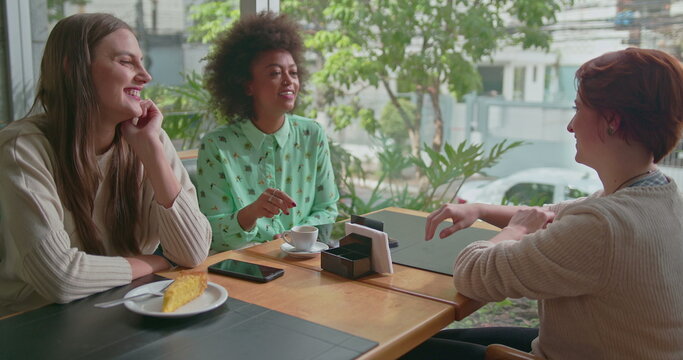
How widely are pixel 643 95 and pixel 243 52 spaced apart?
1671 mm

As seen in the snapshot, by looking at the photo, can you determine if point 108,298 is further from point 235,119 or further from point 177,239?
point 235,119

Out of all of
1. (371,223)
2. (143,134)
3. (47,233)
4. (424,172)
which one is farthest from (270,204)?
(424,172)

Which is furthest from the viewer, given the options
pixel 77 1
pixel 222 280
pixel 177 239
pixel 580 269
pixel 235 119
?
pixel 77 1

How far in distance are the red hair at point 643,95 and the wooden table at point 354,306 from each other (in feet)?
1.86

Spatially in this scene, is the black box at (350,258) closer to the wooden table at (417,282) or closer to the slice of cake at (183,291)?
the wooden table at (417,282)

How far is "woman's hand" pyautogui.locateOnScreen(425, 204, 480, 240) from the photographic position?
1.80 metres

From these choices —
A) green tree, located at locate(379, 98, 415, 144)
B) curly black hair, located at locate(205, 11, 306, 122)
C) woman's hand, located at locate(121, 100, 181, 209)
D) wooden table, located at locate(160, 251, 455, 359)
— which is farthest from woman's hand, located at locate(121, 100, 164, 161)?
green tree, located at locate(379, 98, 415, 144)

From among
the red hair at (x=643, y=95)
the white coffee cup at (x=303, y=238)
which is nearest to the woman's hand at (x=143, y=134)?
the white coffee cup at (x=303, y=238)

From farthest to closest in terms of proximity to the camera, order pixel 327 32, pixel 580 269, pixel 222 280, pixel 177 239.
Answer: pixel 327 32, pixel 177 239, pixel 222 280, pixel 580 269

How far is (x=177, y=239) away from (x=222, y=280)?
0.20 m

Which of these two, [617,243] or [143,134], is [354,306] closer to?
[617,243]

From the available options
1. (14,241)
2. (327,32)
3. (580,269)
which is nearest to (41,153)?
(14,241)

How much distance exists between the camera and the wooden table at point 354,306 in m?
1.33

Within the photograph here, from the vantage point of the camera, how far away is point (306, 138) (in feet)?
8.65
